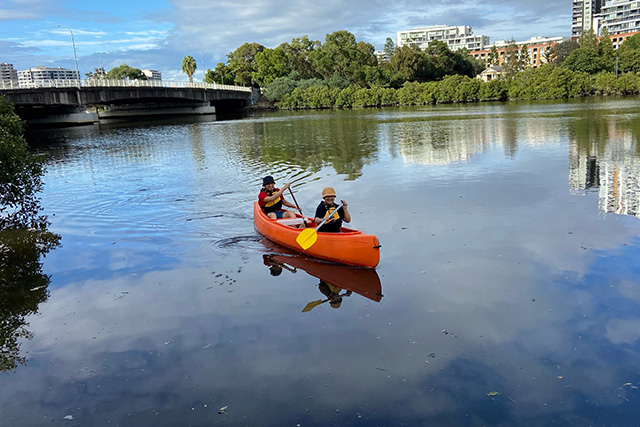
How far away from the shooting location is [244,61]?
122 meters

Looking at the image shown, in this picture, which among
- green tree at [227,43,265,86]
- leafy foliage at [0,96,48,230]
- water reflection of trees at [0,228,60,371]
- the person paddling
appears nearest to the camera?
water reflection of trees at [0,228,60,371]

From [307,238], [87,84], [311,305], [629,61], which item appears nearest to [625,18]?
[629,61]

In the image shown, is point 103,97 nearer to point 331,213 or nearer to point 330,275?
point 331,213

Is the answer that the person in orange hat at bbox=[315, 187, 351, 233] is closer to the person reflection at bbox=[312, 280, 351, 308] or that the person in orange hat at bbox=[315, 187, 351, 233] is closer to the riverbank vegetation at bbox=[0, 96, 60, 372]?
the person reflection at bbox=[312, 280, 351, 308]

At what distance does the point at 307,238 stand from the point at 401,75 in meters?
105

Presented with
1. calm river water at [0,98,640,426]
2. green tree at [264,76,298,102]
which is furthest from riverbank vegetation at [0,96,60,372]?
green tree at [264,76,298,102]

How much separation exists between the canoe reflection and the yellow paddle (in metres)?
0.39

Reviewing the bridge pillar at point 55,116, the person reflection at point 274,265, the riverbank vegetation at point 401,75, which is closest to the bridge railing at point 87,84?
the bridge pillar at point 55,116

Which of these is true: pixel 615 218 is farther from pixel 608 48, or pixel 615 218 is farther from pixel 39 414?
pixel 608 48

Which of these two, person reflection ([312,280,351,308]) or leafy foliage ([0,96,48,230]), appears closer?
person reflection ([312,280,351,308])

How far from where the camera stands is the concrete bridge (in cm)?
5541

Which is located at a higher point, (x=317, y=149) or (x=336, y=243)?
(x=317, y=149)

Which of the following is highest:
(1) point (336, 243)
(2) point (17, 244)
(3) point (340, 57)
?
(3) point (340, 57)

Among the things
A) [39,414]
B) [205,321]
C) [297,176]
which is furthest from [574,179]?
[39,414]
